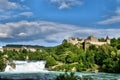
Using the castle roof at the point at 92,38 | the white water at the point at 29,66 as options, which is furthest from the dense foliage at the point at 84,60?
the castle roof at the point at 92,38

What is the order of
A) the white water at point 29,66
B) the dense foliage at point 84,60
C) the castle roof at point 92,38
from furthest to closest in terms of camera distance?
the castle roof at point 92,38 < the white water at point 29,66 < the dense foliage at point 84,60

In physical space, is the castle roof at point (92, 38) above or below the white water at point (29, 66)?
above

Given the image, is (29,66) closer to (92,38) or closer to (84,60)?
(84,60)

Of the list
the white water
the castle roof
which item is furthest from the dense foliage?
the castle roof

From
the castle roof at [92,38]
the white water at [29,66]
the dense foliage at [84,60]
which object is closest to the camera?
the dense foliage at [84,60]

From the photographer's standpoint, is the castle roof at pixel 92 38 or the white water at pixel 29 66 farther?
the castle roof at pixel 92 38

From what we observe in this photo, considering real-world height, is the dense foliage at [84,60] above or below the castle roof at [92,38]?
below

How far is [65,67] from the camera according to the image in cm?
10694

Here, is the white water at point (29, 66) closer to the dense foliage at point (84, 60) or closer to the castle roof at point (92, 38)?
the dense foliage at point (84, 60)

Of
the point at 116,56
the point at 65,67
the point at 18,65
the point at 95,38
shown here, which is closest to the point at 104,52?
the point at 116,56

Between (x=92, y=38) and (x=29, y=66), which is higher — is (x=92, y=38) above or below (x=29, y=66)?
above

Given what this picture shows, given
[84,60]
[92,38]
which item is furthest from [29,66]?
[92,38]

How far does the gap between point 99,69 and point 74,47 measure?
34.0 metres

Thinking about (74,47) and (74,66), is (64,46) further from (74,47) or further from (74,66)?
(74,66)
